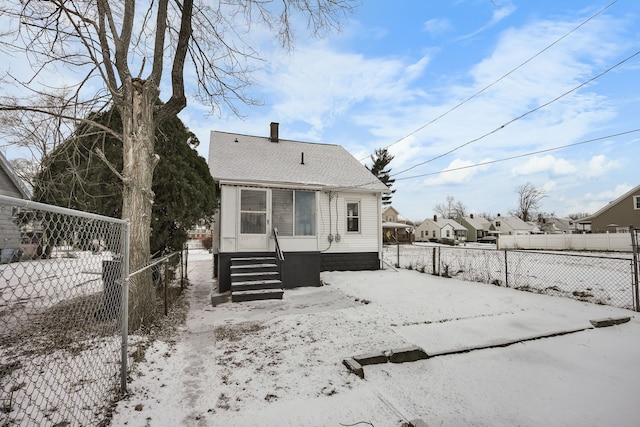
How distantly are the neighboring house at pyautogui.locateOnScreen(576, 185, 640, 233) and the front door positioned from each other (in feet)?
110

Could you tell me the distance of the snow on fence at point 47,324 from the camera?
1.84 metres

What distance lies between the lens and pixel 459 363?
Result: 3.94 meters

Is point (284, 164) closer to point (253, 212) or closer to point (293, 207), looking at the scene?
point (293, 207)

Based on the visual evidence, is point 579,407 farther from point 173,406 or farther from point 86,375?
point 86,375

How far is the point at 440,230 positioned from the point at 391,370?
49.7 meters

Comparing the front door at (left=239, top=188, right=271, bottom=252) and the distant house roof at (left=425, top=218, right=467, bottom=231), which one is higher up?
the distant house roof at (left=425, top=218, right=467, bottom=231)

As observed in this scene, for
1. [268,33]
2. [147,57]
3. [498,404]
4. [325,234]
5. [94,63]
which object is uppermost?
[268,33]

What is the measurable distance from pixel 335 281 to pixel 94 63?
8.05m

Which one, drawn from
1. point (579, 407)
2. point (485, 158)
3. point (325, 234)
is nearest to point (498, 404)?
point (579, 407)

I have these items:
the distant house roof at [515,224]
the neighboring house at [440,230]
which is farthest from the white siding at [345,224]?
the distant house roof at [515,224]

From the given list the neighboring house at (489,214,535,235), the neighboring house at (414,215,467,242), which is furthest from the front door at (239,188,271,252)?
the neighboring house at (489,214,535,235)

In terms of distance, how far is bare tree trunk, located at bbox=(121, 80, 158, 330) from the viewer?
5.04m

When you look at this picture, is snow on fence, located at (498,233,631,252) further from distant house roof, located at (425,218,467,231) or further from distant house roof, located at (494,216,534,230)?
distant house roof, located at (494,216,534,230)

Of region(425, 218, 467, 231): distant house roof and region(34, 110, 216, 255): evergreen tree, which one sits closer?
region(34, 110, 216, 255): evergreen tree
